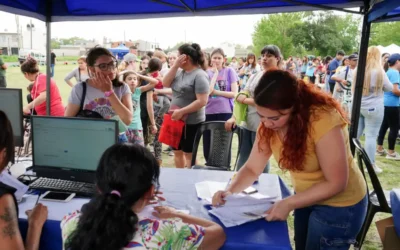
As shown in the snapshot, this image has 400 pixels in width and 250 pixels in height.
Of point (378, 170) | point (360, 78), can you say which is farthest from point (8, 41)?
point (360, 78)

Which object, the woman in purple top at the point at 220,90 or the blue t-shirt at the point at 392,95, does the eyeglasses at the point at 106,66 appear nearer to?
the woman in purple top at the point at 220,90

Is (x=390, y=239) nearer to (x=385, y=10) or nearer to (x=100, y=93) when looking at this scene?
(x=385, y=10)

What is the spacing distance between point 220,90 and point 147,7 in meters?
1.56

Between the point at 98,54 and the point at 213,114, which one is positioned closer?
the point at 98,54

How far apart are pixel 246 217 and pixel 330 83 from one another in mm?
7964

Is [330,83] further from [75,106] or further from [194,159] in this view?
[75,106]

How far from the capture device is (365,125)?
4.52 meters

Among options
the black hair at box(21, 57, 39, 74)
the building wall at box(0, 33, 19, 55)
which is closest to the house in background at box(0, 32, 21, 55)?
the building wall at box(0, 33, 19, 55)

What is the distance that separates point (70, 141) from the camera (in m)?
1.73

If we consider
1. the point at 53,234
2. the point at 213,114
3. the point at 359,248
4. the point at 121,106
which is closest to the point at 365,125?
the point at 213,114

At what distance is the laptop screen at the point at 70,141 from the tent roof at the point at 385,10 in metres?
1.80

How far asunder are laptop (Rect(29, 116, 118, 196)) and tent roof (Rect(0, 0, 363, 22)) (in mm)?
1562

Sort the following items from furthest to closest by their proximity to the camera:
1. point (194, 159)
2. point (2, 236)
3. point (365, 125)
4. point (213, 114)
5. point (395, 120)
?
point (395, 120) < point (365, 125) < point (213, 114) < point (194, 159) < point (2, 236)

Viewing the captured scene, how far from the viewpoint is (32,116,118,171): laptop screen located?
65.8 inches
